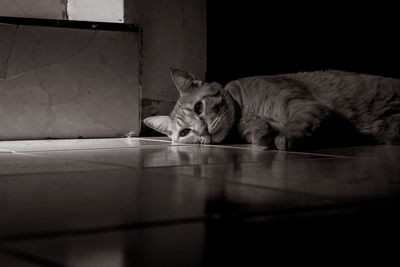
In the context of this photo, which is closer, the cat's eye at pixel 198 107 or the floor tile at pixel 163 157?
the floor tile at pixel 163 157

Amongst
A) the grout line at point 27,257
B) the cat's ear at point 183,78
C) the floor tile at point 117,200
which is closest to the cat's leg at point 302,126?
the cat's ear at point 183,78

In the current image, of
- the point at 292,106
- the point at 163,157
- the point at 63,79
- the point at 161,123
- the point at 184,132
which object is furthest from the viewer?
the point at 63,79

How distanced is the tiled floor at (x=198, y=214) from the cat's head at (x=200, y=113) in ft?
3.37

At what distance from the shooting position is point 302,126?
213 cm

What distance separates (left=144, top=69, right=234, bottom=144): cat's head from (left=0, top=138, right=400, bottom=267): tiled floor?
1028 mm

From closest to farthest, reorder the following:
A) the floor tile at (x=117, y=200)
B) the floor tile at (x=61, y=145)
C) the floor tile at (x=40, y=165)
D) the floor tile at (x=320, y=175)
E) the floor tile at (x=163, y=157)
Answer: the floor tile at (x=117, y=200)
the floor tile at (x=320, y=175)
the floor tile at (x=40, y=165)
the floor tile at (x=163, y=157)
the floor tile at (x=61, y=145)

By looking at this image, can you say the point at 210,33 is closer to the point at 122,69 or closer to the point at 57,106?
the point at 122,69

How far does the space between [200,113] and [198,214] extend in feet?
5.80

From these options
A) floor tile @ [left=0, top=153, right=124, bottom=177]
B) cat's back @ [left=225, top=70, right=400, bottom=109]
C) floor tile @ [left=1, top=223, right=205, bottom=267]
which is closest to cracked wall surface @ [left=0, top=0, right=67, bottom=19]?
cat's back @ [left=225, top=70, right=400, bottom=109]

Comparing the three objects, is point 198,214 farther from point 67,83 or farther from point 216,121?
point 67,83

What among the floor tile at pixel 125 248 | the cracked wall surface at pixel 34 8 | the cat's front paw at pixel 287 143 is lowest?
the floor tile at pixel 125 248

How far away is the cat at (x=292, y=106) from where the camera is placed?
2480mm

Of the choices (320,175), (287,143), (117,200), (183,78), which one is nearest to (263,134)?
(287,143)

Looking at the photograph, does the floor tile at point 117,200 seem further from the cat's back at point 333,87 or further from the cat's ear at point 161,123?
the cat's ear at point 161,123
